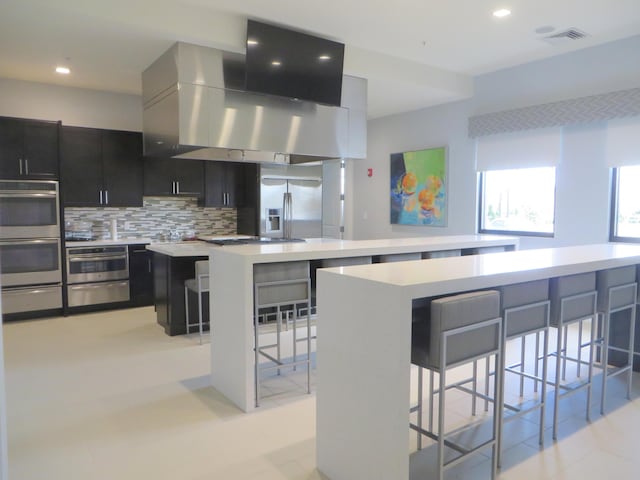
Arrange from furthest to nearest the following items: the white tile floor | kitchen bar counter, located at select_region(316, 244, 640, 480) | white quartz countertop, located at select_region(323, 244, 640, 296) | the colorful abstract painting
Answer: the colorful abstract painting, the white tile floor, white quartz countertop, located at select_region(323, 244, 640, 296), kitchen bar counter, located at select_region(316, 244, 640, 480)

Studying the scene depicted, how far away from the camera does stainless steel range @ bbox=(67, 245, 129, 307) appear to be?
17.2 feet

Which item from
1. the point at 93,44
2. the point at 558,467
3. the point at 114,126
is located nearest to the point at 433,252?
the point at 558,467

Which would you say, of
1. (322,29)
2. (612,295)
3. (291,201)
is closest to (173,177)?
(291,201)

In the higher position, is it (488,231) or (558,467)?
(488,231)

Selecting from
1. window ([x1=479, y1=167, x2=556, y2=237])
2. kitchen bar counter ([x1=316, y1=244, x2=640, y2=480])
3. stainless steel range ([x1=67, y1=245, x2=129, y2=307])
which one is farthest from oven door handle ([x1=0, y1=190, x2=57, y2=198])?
window ([x1=479, y1=167, x2=556, y2=237])

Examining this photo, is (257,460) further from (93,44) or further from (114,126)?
(114,126)

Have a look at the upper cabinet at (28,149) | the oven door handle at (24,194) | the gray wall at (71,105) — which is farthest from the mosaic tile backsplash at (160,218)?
the gray wall at (71,105)

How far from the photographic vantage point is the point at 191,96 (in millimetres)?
4102

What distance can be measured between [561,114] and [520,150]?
1.96 feet

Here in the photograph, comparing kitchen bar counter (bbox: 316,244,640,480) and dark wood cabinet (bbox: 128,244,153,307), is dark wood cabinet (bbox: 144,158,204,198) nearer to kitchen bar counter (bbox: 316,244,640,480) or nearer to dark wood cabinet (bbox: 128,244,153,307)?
dark wood cabinet (bbox: 128,244,153,307)

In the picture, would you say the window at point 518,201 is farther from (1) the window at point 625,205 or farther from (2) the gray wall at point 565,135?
(1) the window at point 625,205

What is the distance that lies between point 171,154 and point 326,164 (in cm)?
344

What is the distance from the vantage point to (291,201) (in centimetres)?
672

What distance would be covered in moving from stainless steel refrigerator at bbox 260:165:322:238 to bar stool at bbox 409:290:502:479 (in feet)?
15.0
